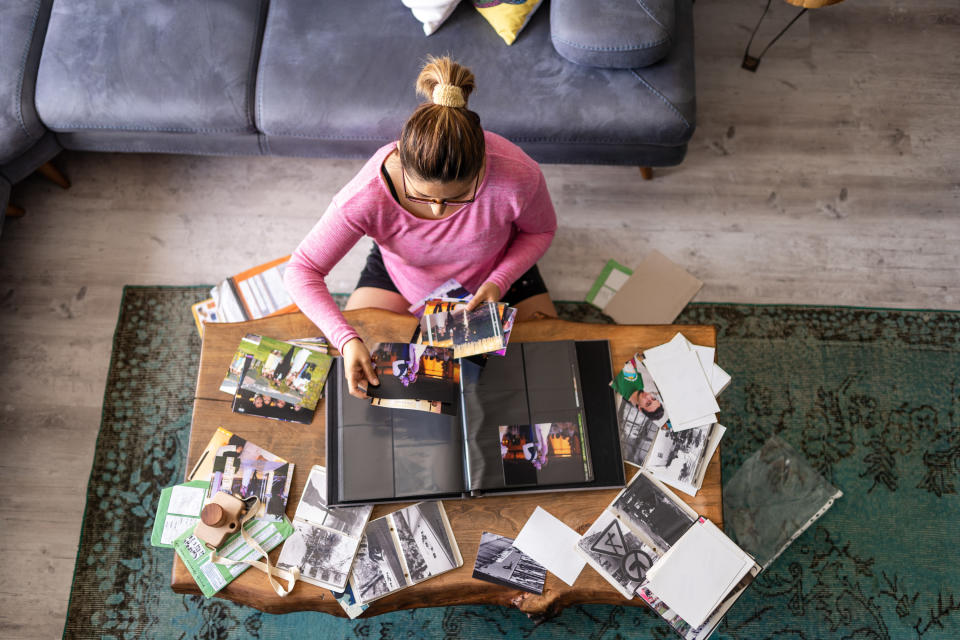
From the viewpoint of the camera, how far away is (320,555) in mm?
1481

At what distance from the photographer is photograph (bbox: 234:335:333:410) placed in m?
1.57

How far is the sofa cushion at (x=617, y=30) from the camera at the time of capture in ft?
6.28

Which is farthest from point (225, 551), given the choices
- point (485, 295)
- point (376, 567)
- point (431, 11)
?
point (431, 11)

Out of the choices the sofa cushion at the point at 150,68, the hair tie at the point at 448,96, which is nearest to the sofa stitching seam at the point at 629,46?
the hair tie at the point at 448,96

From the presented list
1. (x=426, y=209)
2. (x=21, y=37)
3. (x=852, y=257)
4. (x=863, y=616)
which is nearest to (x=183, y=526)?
(x=426, y=209)

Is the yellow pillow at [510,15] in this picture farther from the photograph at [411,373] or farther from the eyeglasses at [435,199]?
the photograph at [411,373]

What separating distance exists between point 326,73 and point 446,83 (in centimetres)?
90

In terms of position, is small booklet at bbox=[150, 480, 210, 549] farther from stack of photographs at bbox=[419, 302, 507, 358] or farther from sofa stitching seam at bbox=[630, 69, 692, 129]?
sofa stitching seam at bbox=[630, 69, 692, 129]

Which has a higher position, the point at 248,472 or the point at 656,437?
the point at 656,437

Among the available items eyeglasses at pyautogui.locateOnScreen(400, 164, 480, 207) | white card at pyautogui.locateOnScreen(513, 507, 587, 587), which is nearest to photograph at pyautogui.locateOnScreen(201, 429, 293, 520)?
white card at pyautogui.locateOnScreen(513, 507, 587, 587)

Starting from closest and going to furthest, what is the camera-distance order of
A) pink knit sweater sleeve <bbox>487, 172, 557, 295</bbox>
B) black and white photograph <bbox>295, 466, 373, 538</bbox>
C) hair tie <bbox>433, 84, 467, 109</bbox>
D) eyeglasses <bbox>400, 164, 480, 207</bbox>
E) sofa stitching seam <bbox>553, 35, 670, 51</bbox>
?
hair tie <bbox>433, 84, 467, 109</bbox> → eyeglasses <bbox>400, 164, 480, 207</bbox> → black and white photograph <bbox>295, 466, 373, 538</bbox> → pink knit sweater sleeve <bbox>487, 172, 557, 295</bbox> → sofa stitching seam <bbox>553, 35, 670, 51</bbox>

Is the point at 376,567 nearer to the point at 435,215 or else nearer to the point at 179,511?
the point at 179,511

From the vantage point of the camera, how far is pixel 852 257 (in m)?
2.39

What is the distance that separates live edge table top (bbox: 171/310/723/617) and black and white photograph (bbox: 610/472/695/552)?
0.03 metres
